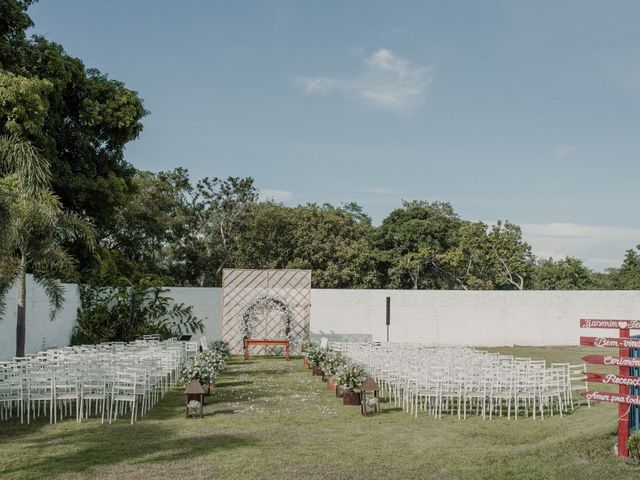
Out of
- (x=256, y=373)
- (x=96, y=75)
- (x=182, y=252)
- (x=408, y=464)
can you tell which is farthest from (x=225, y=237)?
(x=408, y=464)

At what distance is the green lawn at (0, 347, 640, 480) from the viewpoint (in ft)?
23.8

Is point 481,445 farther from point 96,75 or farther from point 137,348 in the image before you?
point 96,75

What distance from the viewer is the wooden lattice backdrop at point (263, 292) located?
25078mm

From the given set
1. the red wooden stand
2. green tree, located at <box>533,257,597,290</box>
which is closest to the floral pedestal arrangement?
the red wooden stand

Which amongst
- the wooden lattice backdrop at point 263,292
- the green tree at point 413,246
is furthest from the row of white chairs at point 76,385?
the green tree at point 413,246

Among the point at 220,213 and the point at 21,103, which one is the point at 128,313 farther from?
the point at 220,213

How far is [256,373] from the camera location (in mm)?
18156

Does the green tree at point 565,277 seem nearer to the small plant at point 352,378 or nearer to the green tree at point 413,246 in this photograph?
the green tree at point 413,246

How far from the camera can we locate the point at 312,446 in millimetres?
8609

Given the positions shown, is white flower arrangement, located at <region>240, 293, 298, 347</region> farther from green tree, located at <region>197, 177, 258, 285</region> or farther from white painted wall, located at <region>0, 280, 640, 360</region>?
green tree, located at <region>197, 177, 258, 285</region>

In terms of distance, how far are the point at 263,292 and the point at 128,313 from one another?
4780 millimetres

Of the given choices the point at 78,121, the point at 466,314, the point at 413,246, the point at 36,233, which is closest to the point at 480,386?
the point at 36,233

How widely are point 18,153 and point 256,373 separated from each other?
791 centimetres

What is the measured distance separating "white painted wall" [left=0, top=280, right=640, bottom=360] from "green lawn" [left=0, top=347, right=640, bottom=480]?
14399mm
